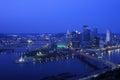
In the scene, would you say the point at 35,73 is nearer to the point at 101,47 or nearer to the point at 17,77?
the point at 17,77

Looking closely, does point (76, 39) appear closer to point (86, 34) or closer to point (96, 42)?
point (86, 34)

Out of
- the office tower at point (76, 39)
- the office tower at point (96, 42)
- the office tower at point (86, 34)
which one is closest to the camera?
the office tower at point (76, 39)

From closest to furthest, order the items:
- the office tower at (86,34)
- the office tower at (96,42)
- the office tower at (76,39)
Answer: the office tower at (76,39) < the office tower at (96,42) < the office tower at (86,34)

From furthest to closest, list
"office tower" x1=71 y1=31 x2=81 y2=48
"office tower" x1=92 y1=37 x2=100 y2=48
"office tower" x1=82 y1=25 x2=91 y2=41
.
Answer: "office tower" x1=82 y1=25 x2=91 y2=41
"office tower" x1=92 y1=37 x2=100 y2=48
"office tower" x1=71 y1=31 x2=81 y2=48

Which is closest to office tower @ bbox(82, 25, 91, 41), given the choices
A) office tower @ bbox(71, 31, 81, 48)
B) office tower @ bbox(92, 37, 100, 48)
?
office tower @ bbox(71, 31, 81, 48)

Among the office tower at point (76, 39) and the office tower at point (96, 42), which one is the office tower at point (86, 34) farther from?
the office tower at point (96, 42)

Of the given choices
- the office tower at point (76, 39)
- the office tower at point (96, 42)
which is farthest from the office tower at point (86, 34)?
the office tower at point (96, 42)

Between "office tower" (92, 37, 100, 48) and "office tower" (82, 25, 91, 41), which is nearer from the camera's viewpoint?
"office tower" (92, 37, 100, 48)

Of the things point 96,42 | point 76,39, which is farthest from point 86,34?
point 96,42

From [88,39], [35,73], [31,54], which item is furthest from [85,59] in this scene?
[88,39]

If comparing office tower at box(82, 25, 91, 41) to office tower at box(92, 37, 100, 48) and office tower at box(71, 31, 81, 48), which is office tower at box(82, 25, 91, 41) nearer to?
office tower at box(71, 31, 81, 48)

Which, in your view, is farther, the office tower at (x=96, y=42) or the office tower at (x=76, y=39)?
the office tower at (x=96, y=42)
